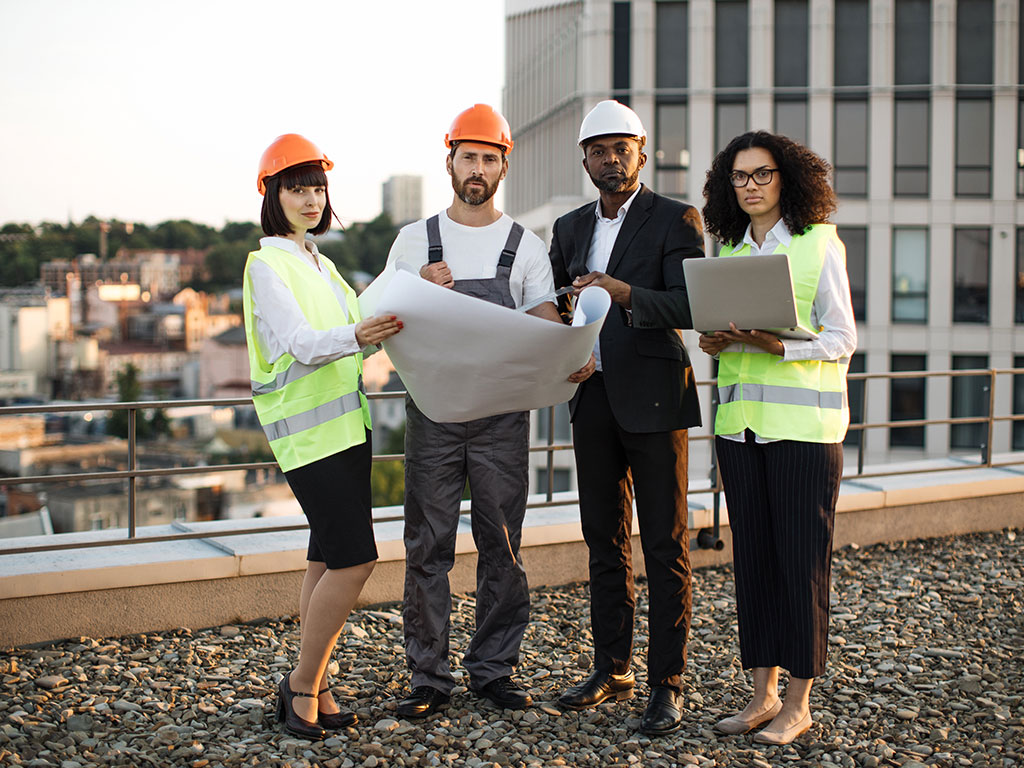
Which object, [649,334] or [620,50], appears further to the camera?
[620,50]

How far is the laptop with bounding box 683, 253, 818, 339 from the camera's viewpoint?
3.50 metres

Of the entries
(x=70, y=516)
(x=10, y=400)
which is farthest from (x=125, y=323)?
(x=70, y=516)

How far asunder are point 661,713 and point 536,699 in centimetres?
57

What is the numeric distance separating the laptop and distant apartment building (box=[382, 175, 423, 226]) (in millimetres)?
117152

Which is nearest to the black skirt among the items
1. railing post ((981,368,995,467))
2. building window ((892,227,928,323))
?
railing post ((981,368,995,467))

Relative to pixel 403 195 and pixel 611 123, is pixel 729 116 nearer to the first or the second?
pixel 611 123

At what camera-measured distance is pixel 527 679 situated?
4559 mm

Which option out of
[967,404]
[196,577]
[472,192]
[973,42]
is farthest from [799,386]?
[973,42]

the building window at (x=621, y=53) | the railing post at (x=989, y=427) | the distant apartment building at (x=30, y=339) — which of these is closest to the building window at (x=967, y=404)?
the building window at (x=621, y=53)

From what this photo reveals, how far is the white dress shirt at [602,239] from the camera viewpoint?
404 cm

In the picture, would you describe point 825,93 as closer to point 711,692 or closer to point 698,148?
point 698,148

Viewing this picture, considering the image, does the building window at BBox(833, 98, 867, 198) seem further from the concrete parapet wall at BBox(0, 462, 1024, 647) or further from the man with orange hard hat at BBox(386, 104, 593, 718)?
the man with orange hard hat at BBox(386, 104, 593, 718)

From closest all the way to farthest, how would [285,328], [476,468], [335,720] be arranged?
[285,328]
[335,720]
[476,468]

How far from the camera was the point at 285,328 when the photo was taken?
350 cm
